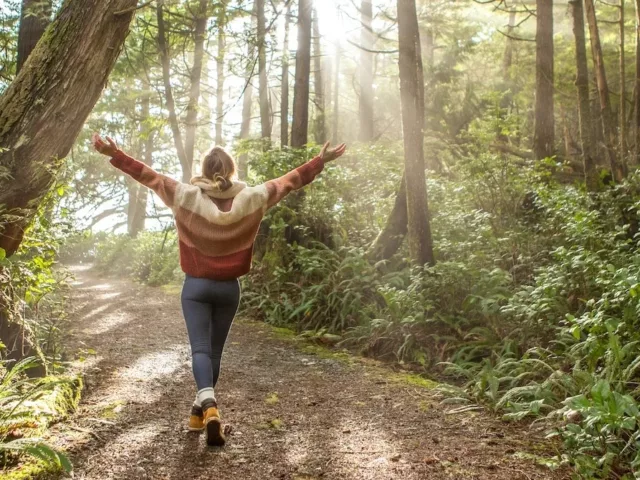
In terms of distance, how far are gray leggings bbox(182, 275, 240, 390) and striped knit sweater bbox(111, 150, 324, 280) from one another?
0.26 ft

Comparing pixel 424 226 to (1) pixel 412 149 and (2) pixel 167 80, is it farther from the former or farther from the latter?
(2) pixel 167 80

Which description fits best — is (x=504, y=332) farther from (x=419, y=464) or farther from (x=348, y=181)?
(x=348, y=181)

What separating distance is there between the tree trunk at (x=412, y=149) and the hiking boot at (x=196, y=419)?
454cm

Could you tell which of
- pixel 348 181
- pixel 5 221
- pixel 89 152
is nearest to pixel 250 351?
pixel 5 221

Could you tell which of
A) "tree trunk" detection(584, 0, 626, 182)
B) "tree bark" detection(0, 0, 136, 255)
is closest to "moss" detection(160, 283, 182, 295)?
"tree bark" detection(0, 0, 136, 255)

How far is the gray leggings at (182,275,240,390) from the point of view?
4.20 meters

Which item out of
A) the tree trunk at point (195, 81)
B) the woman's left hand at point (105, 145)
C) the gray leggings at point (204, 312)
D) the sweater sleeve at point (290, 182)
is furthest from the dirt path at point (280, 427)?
the tree trunk at point (195, 81)

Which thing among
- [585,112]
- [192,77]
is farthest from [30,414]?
[192,77]

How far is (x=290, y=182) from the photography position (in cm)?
468

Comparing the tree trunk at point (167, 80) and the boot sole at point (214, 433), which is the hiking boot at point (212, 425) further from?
the tree trunk at point (167, 80)

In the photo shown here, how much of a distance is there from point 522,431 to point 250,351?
13.6ft

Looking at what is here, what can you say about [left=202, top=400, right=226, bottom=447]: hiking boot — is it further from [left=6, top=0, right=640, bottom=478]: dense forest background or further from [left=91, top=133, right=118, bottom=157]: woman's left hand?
[left=91, top=133, right=118, bottom=157]: woman's left hand

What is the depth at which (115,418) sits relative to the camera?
180 inches

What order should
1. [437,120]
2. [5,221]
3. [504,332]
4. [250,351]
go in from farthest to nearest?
[437,120]
[250,351]
[504,332]
[5,221]
